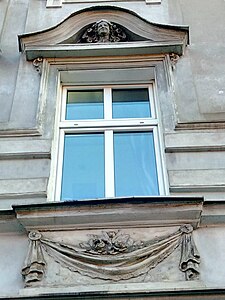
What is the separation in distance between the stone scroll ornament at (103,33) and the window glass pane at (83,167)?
1.48 metres

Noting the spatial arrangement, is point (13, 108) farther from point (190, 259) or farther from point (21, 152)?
point (190, 259)

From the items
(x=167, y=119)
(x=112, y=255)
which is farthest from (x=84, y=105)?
(x=112, y=255)

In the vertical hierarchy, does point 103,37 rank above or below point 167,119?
above

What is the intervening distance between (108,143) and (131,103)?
0.78 metres

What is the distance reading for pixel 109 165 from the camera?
17.2ft

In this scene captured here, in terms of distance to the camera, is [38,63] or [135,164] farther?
[38,63]

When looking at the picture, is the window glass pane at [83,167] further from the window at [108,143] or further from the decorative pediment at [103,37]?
the decorative pediment at [103,37]

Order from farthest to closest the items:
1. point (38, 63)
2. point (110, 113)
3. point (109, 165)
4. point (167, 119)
→ 1. point (38, 63)
2. point (110, 113)
3. point (167, 119)
4. point (109, 165)

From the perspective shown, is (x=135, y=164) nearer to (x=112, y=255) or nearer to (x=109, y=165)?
(x=109, y=165)

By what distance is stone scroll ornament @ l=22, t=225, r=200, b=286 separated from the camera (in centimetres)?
404

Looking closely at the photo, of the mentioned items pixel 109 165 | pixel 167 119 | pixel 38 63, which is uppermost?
pixel 38 63

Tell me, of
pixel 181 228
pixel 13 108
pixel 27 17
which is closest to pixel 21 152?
pixel 13 108

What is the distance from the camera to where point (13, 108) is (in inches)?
222

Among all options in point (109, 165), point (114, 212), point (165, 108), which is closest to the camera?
point (114, 212)
